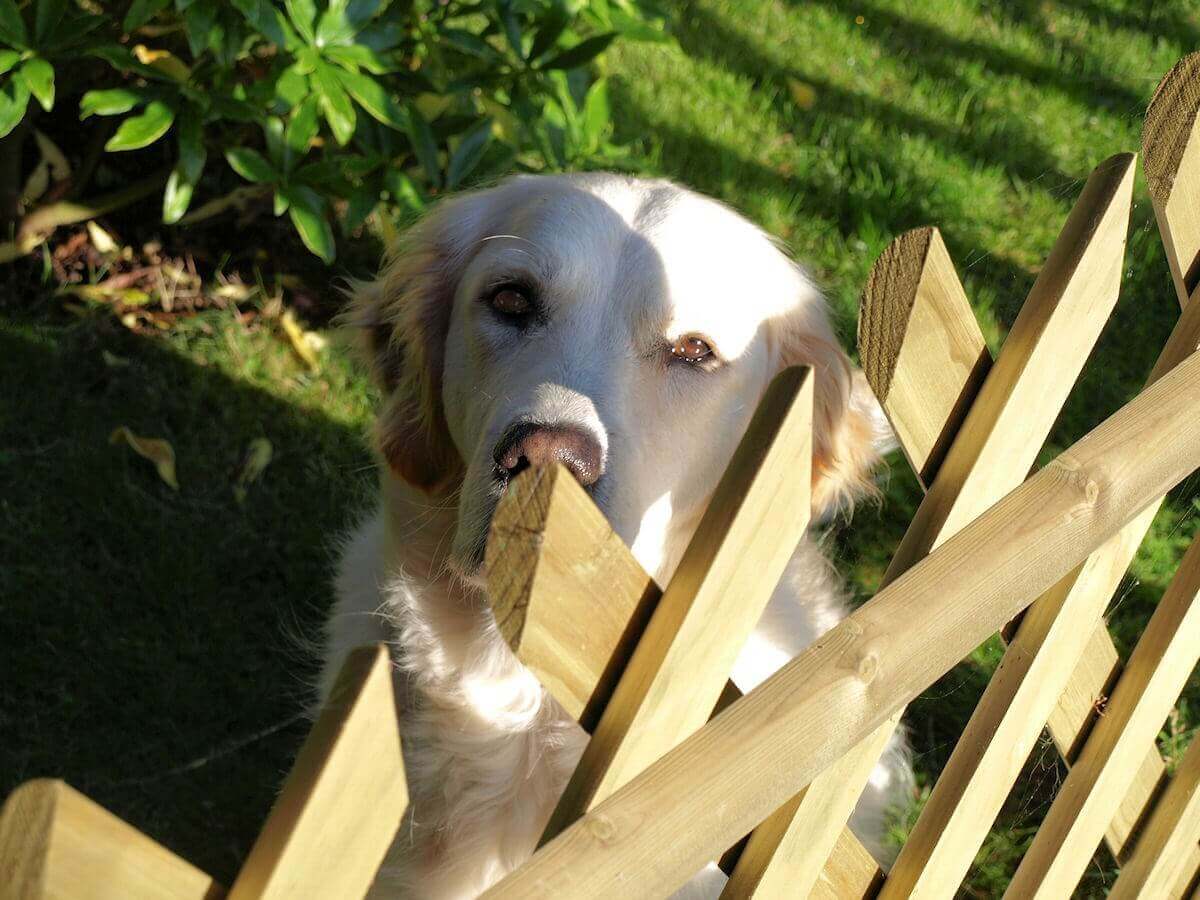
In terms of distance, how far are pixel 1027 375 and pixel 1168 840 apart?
1193mm

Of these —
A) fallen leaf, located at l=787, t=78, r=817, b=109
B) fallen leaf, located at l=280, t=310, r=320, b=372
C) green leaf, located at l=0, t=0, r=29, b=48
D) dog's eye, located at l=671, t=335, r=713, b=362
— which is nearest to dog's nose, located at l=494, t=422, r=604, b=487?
dog's eye, located at l=671, t=335, r=713, b=362

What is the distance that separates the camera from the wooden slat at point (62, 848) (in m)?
0.85

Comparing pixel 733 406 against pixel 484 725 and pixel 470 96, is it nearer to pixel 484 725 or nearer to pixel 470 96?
pixel 484 725

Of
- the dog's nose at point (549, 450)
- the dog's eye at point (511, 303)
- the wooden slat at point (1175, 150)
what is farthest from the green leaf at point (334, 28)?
the wooden slat at point (1175, 150)

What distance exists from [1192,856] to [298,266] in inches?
135

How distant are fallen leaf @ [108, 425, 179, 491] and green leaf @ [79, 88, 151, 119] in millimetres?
1036

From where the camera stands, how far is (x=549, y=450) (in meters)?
1.98

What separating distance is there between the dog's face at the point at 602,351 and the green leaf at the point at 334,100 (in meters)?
0.57

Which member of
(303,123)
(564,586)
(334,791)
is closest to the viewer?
(334,791)

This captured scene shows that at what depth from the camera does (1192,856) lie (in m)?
2.37

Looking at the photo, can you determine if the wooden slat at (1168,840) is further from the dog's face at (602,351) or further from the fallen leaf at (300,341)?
the fallen leaf at (300,341)

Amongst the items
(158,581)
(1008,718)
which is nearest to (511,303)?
(1008,718)

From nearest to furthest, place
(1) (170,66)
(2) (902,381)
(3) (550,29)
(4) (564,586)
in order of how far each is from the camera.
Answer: (4) (564,586)
(2) (902,381)
(1) (170,66)
(3) (550,29)

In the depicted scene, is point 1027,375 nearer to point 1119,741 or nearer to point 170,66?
point 1119,741
